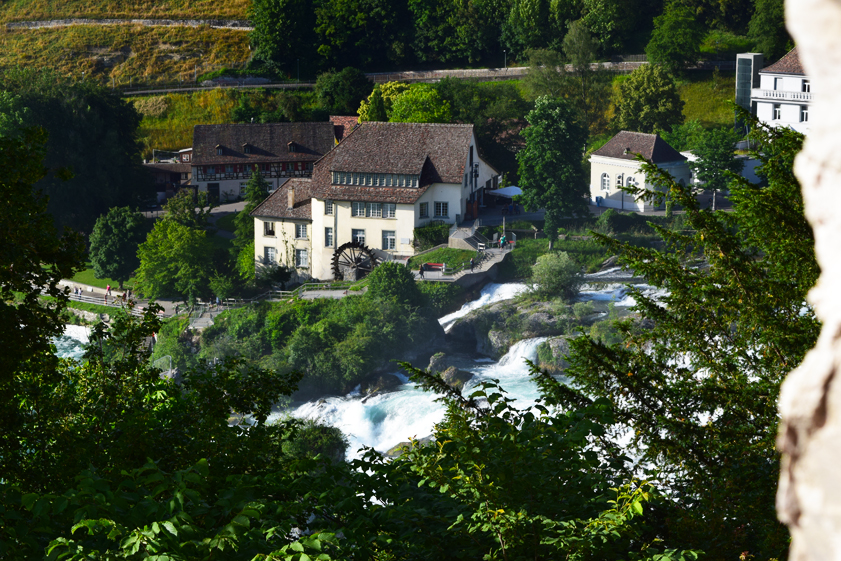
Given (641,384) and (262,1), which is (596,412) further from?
(262,1)

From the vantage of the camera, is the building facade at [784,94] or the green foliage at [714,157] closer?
the green foliage at [714,157]

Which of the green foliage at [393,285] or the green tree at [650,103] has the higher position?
the green tree at [650,103]

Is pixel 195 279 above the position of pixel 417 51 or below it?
below

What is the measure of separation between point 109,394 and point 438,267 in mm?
45090

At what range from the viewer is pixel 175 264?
59094 millimetres

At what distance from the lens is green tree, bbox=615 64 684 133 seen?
244 feet

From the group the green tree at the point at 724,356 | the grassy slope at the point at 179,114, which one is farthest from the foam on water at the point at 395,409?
the grassy slope at the point at 179,114

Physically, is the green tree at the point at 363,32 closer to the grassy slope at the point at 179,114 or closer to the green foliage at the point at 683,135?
the grassy slope at the point at 179,114

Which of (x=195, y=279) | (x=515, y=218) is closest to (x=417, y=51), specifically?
(x=515, y=218)

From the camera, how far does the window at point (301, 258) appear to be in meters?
60.7

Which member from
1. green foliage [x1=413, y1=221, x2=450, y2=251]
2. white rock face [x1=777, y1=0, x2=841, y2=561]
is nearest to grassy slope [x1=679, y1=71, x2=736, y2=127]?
green foliage [x1=413, y1=221, x2=450, y2=251]

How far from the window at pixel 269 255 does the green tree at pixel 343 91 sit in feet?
83.0

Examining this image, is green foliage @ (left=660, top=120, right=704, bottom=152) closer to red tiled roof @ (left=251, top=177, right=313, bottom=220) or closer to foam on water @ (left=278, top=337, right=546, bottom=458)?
foam on water @ (left=278, top=337, right=546, bottom=458)

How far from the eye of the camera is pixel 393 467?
26.6ft
